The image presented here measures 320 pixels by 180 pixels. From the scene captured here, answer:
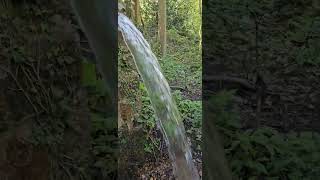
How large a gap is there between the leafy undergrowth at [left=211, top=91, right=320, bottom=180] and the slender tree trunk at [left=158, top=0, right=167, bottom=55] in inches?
143

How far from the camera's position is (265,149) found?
149 cm

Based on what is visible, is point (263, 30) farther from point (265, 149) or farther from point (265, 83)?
point (265, 149)

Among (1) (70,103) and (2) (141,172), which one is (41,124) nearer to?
(1) (70,103)

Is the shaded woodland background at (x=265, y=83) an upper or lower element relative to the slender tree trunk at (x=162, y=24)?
lower

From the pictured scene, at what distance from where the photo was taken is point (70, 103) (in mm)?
1558

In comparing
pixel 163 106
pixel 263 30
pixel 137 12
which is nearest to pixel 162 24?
pixel 137 12

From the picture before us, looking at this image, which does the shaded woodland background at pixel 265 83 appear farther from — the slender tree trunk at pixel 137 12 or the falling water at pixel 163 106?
the slender tree trunk at pixel 137 12

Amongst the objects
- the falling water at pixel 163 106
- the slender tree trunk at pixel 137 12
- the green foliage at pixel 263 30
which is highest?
the slender tree trunk at pixel 137 12

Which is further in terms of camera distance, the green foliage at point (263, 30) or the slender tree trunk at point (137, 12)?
the slender tree trunk at point (137, 12)

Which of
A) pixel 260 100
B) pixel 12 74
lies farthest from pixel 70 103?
pixel 260 100

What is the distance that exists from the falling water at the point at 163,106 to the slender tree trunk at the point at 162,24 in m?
1.72

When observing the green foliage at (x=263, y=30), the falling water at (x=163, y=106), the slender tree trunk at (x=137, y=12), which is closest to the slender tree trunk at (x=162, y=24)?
the slender tree trunk at (x=137, y=12)

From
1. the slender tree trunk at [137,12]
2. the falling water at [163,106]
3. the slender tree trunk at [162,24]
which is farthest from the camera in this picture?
the slender tree trunk at [162,24]

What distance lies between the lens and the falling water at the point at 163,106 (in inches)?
123
